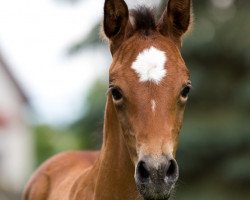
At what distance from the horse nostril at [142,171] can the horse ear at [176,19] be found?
1.40m

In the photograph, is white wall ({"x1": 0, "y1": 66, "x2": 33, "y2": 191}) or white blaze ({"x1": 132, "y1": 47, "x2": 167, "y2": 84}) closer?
white blaze ({"x1": 132, "y1": 47, "x2": 167, "y2": 84})

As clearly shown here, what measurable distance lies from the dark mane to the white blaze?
354mm

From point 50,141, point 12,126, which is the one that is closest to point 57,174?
point 12,126

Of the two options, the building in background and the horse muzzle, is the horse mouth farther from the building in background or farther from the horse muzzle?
the building in background

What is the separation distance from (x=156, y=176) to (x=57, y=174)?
3699 millimetres

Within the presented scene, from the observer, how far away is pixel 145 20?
7172 mm

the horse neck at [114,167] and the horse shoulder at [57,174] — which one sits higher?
the horse neck at [114,167]

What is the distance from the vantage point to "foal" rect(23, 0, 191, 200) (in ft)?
20.6

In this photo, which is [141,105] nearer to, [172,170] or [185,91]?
[185,91]

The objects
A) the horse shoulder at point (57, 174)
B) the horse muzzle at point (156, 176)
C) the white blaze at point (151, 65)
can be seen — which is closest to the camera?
the horse muzzle at point (156, 176)

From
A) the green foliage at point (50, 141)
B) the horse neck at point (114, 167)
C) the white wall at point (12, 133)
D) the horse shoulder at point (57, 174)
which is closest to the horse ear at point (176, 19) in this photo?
the horse neck at point (114, 167)

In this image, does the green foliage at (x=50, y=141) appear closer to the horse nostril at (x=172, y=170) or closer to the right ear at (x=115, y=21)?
the right ear at (x=115, y=21)

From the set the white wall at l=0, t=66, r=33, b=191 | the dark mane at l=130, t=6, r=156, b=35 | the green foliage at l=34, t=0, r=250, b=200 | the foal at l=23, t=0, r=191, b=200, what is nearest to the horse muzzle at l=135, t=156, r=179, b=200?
the foal at l=23, t=0, r=191, b=200

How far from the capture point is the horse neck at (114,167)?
7.01 metres
